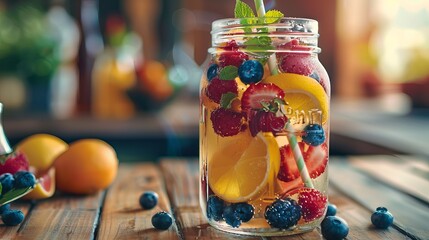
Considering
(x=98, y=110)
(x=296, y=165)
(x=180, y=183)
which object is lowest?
(x=98, y=110)

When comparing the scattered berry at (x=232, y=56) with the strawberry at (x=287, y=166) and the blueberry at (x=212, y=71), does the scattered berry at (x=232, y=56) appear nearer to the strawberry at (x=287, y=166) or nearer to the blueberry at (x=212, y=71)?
the blueberry at (x=212, y=71)

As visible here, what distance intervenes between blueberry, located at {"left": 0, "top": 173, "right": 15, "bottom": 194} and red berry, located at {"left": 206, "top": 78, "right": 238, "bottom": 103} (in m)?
0.30

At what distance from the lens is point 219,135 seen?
902mm

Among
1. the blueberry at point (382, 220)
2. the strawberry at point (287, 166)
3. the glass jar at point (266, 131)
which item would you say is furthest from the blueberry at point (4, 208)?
the blueberry at point (382, 220)

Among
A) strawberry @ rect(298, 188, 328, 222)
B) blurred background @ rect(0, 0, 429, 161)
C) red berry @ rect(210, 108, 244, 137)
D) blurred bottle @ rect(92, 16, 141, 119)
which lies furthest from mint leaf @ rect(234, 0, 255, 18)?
blurred bottle @ rect(92, 16, 141, 119)

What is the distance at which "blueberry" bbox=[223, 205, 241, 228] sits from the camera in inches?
34.5

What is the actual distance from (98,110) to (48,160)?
1396mm

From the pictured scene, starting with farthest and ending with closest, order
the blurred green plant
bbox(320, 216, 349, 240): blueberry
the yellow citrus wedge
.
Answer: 1. the blurred green plant
2. the yellow citrus wedge
3. bbox(320, 216, 349, 240): blueberry

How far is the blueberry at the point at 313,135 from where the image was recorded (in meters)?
0.89

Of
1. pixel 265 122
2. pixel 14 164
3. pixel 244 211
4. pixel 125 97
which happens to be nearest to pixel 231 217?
pixel 244 211

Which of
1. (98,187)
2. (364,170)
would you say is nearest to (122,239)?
(98,187)

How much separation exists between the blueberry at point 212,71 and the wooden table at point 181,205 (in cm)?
19

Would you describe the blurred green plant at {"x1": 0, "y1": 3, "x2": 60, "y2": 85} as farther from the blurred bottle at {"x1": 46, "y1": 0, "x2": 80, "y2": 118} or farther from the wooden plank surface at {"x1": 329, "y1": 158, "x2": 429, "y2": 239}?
the wooden plank surface at {"x1": 329, "y1": 158, "x2": 429, "y2": 239}

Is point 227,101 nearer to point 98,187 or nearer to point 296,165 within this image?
point 296,165
